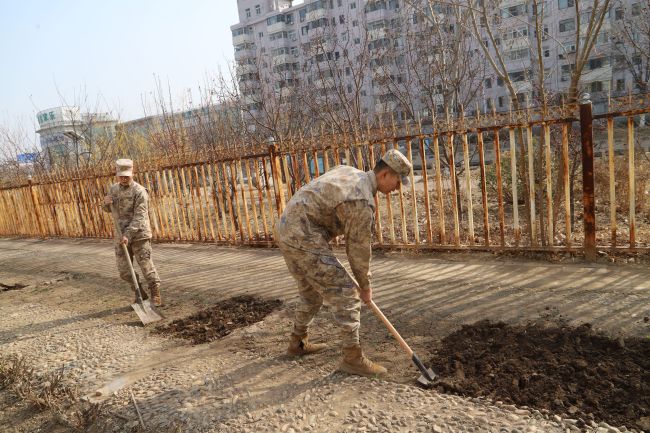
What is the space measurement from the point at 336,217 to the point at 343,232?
124 millimetres

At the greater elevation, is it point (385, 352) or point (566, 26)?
point (566, 26)

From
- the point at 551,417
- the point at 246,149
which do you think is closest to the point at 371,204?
the point at 551,417

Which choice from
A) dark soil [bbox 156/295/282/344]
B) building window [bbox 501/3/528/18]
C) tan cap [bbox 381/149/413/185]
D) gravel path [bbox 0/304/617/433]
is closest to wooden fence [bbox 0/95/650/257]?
tan cap [bbox 381/149/413/185]

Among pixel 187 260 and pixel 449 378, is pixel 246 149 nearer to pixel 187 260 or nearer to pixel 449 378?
pixel 187 260

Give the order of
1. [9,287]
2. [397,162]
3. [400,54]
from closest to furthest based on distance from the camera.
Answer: [397,162], [9,287], [400,54]

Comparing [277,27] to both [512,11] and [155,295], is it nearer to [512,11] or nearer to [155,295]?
[512,11]

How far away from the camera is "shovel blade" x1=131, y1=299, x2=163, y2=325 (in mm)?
5094

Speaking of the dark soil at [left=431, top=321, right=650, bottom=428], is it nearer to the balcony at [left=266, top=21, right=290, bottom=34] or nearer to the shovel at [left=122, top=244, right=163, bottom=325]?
the shovel at [left=122, top=244, right=163, bottom=325]

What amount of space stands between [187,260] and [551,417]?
6.88 metres

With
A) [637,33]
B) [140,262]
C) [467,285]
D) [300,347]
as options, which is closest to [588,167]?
[467,285]

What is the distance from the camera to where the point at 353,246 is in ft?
10.3

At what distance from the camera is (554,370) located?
9.96ft

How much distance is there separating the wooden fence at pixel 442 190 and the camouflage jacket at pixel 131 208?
2.15m

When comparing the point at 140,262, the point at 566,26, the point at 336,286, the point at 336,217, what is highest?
the point at 566,26
